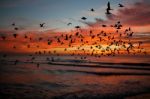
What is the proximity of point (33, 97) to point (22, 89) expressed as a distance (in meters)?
3.51

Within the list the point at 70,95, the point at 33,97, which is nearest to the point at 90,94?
the point at 70,95

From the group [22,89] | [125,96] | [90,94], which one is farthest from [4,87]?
[125,96]

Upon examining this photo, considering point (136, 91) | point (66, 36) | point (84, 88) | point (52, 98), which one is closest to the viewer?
point (52, 98)

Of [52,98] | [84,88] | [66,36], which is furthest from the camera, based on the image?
[66,36]

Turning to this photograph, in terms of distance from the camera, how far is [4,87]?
23.3 metres

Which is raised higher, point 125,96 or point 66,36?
point 66,36

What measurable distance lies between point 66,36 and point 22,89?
6.24 meters

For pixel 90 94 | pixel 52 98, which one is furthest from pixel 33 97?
pixel 90 94

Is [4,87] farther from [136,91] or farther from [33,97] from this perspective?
[136,91]

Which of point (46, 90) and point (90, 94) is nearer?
point (90, 94)

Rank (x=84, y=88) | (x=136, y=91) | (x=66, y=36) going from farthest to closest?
(x=66, y=36) → (x=84, y=88) → (x=136, y=91)

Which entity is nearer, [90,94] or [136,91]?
[90,94]

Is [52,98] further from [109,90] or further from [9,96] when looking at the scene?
[109,90]

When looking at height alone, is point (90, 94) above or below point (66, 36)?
below
